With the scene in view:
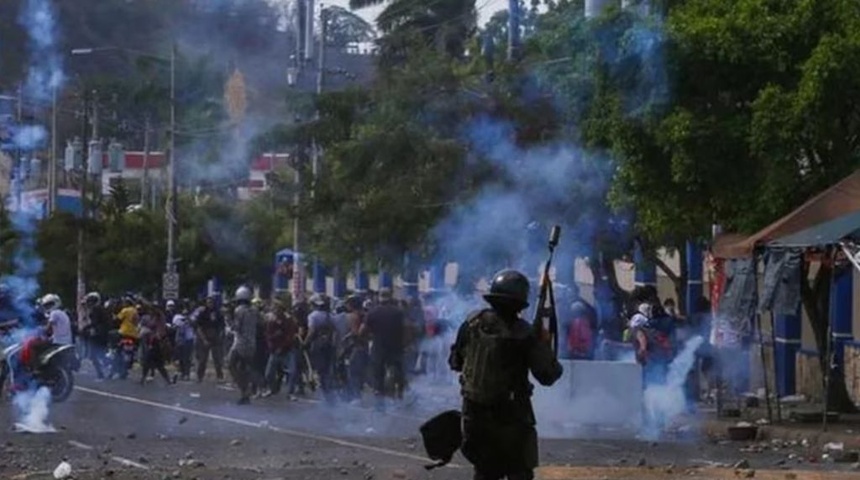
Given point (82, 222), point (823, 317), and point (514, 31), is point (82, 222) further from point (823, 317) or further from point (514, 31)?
point (823, 317)

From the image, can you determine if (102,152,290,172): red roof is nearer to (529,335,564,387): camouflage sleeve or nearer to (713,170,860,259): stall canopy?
(713,170,860,259): stall canopy

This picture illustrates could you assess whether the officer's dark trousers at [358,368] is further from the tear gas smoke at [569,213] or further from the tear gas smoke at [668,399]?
the tear gas smoke at [668,399]

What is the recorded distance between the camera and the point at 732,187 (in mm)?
25344

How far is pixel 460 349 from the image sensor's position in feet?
39.7

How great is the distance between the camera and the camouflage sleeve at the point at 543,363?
11547 millimetres

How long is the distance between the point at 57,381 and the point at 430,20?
3175cm

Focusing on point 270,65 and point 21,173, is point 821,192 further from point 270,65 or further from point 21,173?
point 21,173

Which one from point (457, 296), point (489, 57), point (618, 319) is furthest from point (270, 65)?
point (618, 319)

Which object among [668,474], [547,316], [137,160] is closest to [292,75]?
[668,474]

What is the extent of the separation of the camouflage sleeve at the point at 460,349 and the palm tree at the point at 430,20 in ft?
126

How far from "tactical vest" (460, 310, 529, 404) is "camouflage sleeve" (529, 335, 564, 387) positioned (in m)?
0.06

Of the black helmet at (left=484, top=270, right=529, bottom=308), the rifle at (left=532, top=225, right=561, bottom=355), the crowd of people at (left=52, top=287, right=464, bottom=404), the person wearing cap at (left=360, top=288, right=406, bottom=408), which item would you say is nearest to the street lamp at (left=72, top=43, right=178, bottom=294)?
the crowd of people at (left=52, top=287, right=464, bottom=404)

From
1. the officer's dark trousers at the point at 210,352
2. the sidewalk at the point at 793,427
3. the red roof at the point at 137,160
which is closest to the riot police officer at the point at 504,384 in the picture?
the sidewalk at the point at 793,427

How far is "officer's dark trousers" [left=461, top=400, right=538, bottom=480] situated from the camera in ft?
38.3
